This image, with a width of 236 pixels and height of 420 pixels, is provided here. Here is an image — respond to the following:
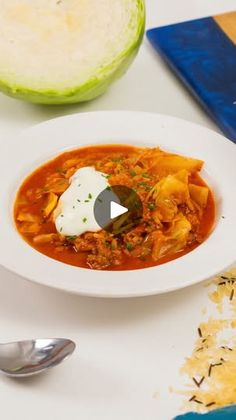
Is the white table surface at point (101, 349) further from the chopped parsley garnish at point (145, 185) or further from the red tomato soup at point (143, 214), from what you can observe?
the chopped parsley garnish at point (145, 185)

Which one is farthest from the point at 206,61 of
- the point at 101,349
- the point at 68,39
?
the point at 101,349

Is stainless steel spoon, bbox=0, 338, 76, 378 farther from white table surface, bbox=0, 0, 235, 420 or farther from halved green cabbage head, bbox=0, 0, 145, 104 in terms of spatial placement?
halved green cabbage head, bbox=0, 0, 145, 104

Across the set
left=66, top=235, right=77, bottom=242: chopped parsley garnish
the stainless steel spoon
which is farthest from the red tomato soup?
the stainless steel spoon

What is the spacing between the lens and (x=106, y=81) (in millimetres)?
1631

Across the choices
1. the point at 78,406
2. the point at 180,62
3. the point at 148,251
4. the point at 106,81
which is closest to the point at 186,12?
the point at 180,62

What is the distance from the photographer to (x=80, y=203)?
49.6 inches

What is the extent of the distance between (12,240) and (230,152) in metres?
0.43

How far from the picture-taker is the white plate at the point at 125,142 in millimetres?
1118

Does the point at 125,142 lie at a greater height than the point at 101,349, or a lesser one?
greater

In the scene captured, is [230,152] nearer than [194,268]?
No

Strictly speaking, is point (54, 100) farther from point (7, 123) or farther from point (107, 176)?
point (107, 176)
